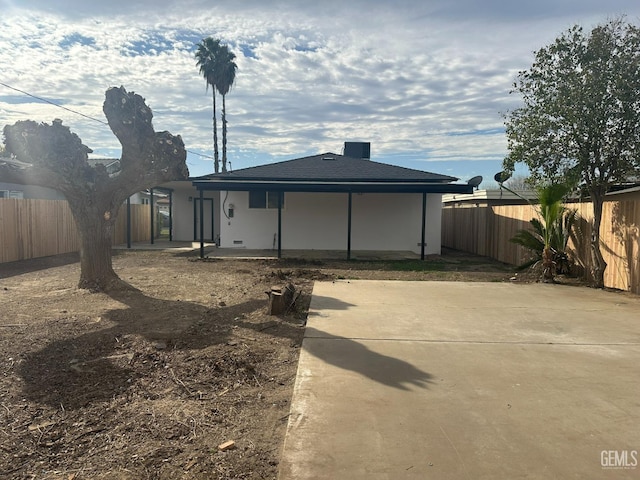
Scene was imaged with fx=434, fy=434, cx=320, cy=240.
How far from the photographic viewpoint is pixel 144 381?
408 cm

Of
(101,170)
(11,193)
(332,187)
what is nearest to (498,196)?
(332,187)

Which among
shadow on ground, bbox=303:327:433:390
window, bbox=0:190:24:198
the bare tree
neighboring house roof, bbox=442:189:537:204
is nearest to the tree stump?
shadow on ground, bbox=303:327:433:390

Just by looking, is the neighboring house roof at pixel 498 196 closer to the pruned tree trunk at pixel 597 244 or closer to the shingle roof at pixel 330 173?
the shingle roof at pixel 330 173

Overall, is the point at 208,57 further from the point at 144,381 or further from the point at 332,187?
the point at 144,381

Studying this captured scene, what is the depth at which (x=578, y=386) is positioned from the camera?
4078 millimetres

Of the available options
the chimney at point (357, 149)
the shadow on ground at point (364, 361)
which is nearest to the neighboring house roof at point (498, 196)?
the chimney at point (357, 149)

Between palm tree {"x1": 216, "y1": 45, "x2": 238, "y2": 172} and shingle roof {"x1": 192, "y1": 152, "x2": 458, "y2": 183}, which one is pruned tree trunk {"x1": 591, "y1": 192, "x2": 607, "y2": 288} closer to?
shingle roof {"x1": 192, "y1": 152, "x2": 458, "y2": 183}

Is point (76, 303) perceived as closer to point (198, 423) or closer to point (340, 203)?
point (198, 423)

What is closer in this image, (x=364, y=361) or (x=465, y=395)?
(x=465, y=395)

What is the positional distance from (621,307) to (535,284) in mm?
2464

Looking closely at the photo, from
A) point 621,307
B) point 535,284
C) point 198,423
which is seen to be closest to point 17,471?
point 198,423

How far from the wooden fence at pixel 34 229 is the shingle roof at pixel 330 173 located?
4.64m

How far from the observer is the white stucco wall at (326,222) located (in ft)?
54.9

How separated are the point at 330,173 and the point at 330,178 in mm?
702
